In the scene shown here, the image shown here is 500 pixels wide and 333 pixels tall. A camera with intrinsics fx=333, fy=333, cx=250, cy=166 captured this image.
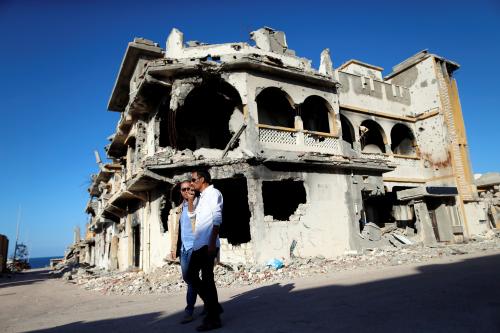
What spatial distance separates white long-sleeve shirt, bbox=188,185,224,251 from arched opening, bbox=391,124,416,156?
66.5 feet

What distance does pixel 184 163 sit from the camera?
477 inches

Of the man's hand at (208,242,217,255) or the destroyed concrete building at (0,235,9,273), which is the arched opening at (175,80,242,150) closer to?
the man's hand at (208,242,217,255)

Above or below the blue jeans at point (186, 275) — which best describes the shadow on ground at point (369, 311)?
below

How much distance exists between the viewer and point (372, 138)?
68.7 feet

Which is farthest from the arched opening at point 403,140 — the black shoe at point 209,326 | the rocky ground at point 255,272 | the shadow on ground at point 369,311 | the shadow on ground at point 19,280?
the shadow on ground at point 19,280

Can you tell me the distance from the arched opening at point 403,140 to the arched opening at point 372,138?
5.41ft

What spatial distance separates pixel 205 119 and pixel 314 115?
222 inches

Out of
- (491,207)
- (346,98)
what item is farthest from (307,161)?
(491,207)

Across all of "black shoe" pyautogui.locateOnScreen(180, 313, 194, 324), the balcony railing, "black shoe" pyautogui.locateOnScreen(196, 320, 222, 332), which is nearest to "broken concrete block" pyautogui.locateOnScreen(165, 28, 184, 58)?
the balcony railing

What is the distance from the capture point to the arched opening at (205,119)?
1459 centimetres

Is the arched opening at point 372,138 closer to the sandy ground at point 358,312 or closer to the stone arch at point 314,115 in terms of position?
the stone arch at point 314,115

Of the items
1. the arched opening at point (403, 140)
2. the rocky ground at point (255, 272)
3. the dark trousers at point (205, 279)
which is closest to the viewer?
the dark trousers at point (205, 279)

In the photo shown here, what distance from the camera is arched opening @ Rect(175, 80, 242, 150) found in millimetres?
14593

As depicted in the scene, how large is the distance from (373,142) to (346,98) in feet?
13.2
